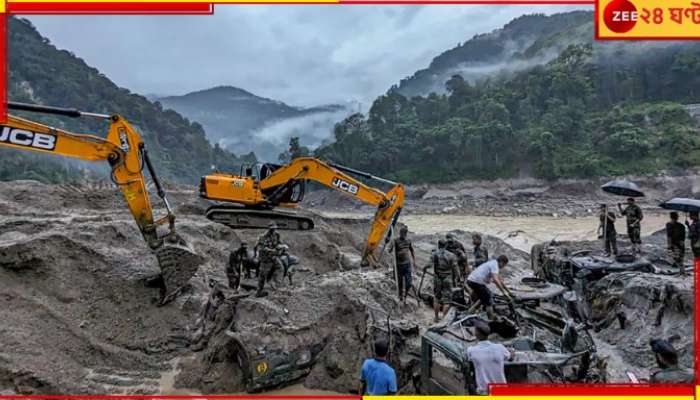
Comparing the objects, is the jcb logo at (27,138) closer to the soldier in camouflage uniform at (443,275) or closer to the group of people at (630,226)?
the soldier in camouflage uniform at (443,275)

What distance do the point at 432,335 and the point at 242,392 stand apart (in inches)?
121

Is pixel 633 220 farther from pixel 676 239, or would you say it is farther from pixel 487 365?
pixel 487 365

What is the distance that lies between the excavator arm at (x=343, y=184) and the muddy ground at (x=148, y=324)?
289 cm

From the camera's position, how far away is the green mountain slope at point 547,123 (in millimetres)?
48094

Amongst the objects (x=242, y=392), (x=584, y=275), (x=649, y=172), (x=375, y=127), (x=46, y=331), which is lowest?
(x=242, y=392)

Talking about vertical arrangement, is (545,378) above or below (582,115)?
below

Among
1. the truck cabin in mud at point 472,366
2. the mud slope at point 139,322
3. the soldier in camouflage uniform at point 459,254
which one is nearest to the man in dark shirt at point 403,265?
the mud slope at point 139,322

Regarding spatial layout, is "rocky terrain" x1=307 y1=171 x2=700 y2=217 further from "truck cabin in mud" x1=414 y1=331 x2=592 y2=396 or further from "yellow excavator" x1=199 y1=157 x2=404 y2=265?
"truck cabin in mud" x1=414 y1=331 x2=592 y2=396

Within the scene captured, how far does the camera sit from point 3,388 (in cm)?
666

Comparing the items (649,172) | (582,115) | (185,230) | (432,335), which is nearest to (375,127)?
(582,115)

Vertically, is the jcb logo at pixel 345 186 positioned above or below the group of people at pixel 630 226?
above

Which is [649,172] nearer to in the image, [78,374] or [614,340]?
[614,340]

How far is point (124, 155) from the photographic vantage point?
8.66 m

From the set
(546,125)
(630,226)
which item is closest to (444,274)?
(630,226)
